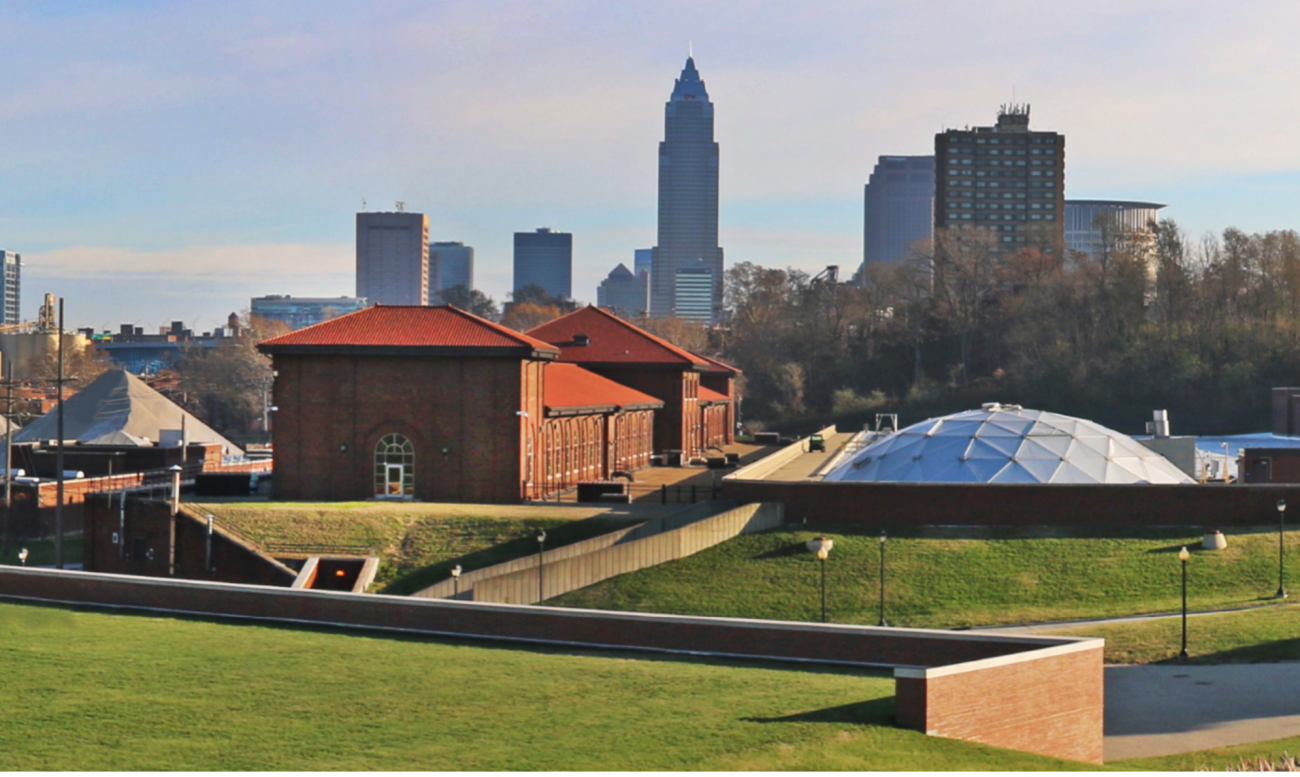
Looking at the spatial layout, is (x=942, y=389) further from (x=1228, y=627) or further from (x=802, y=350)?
(x=1228, y=627)

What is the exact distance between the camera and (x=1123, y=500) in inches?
1655

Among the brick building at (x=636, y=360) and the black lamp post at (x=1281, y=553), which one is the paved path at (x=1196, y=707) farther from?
the brick building at (x=636, y=360)

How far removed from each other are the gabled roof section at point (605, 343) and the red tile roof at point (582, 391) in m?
2.92

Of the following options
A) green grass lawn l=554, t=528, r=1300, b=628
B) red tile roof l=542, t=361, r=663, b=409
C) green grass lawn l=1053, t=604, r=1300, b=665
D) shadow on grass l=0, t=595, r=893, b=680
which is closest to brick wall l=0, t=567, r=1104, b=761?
shadow on grass l=0, t=595, r=893, b=680

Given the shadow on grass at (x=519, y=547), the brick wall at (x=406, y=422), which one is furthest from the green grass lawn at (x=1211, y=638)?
the brick wall at (x=406, y=422)

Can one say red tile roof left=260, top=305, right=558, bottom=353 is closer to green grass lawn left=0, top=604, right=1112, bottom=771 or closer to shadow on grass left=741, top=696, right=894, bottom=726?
green grass lawn left=0, top=604, right=1112, bottom=771

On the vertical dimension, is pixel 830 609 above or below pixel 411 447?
below

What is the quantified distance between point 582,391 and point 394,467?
12312 mm

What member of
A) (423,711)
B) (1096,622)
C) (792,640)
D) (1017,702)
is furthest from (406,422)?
(1017,702)

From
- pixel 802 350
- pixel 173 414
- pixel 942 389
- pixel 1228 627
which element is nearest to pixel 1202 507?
pixel 1228 627

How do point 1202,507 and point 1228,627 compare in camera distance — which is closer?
point 1228,627

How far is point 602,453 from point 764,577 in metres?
24.1

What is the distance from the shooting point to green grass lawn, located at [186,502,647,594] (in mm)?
41656

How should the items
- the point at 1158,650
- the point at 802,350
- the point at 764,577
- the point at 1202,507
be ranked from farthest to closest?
1. the point at 802,350
2. the point at 1202,507
3. the point at 764,577
4. the point at 1158,650
